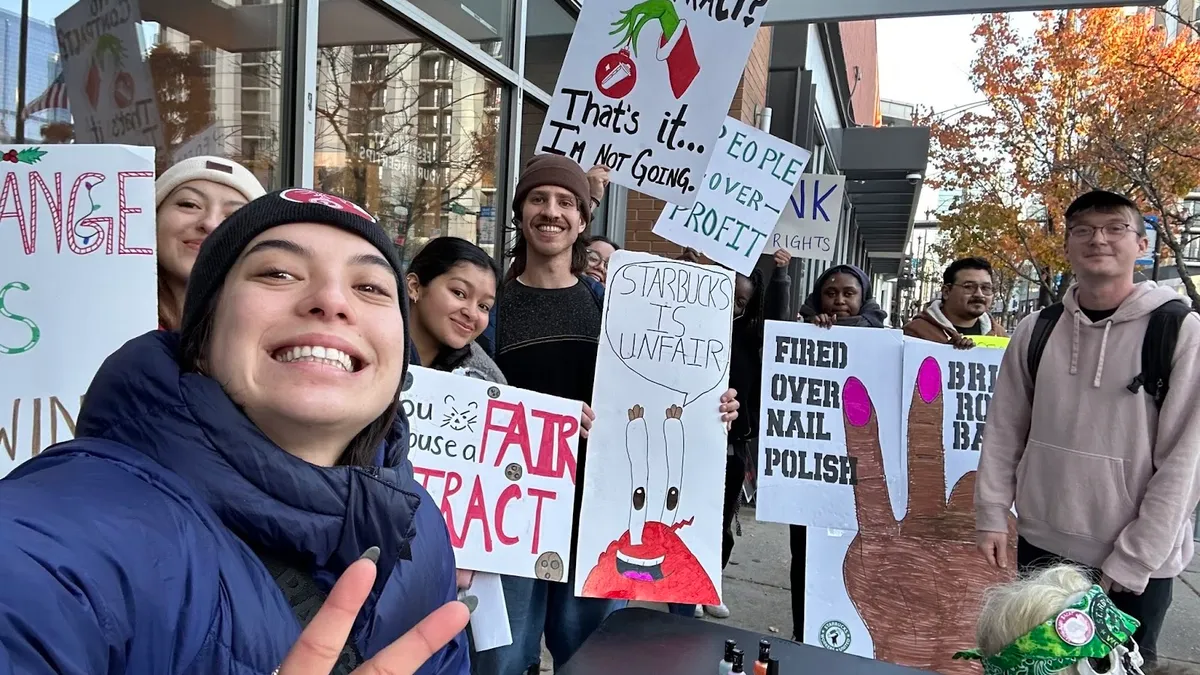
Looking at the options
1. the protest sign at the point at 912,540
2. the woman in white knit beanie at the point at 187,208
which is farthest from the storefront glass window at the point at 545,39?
the woman in white knit beanie at the point at 187,208

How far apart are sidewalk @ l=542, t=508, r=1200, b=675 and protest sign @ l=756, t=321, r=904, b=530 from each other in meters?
0.99

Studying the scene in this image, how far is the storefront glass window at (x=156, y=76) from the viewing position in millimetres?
2209

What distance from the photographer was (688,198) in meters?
2.91

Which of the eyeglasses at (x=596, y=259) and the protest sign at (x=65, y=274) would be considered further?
the eyeglasses at (x=596, y=259)

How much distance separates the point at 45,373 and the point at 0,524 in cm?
106

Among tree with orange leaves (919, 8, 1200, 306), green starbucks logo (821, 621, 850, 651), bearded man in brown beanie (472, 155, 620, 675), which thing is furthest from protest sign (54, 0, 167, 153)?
tree with orange leaves (919, 8, 1200, 306)

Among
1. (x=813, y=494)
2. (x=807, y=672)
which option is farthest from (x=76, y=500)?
(x=813, y=494)

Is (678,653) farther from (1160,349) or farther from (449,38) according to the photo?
(449,38)

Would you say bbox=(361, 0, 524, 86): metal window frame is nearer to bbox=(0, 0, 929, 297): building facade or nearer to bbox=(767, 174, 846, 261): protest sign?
bbox=(0, 0, 929, 297): building facade

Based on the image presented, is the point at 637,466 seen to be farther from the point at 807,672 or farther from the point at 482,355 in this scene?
the point at 807,672

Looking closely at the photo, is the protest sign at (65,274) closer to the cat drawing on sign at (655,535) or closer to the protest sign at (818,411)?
the cat drawing on sign at (655,535)

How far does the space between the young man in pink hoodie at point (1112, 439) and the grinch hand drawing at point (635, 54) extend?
1.51m

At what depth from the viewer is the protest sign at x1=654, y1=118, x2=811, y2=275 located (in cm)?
333

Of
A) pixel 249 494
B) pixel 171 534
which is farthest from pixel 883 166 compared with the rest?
pixel 171 534
